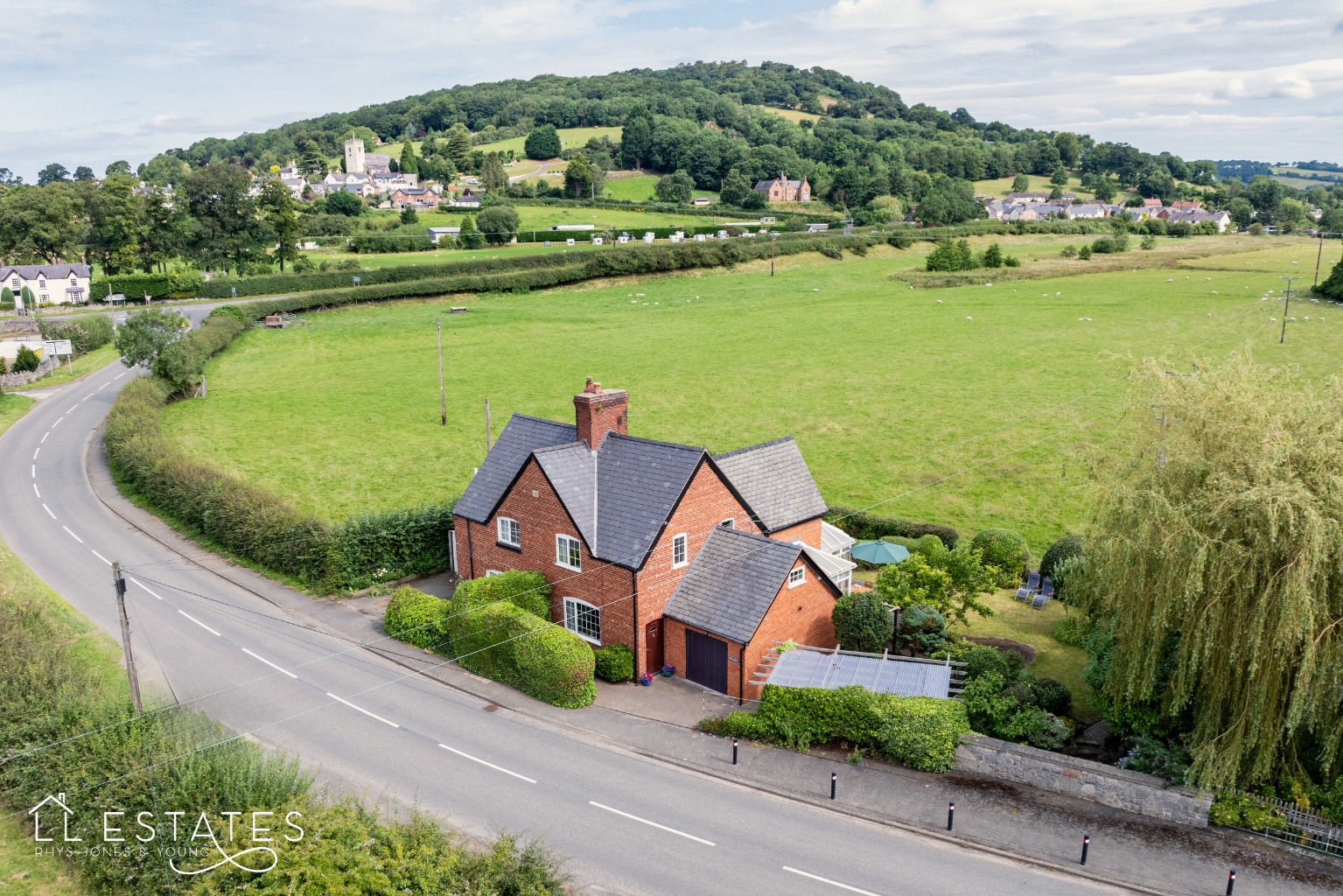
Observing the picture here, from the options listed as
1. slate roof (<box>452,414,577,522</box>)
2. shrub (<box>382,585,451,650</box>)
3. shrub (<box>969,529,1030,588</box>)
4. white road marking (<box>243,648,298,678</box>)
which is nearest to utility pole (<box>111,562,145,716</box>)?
white road marking (<box>243,648,298,678</box>)

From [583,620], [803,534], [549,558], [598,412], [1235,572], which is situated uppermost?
[598,412]

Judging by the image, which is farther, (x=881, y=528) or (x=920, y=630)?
(x=881, y=528)

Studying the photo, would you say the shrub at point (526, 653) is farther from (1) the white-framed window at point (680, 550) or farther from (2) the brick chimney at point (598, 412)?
(2) the brick chimney at point (598, 412)

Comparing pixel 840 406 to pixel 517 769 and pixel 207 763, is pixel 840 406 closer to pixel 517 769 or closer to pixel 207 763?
pixel 517 769

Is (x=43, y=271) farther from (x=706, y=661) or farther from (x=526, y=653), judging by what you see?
(x=706, y=661)

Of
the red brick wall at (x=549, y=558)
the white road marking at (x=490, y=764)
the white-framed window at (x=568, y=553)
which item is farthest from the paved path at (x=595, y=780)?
the white-framed window at (x=568, y=553)

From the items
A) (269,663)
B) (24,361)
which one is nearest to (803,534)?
(269,663)
